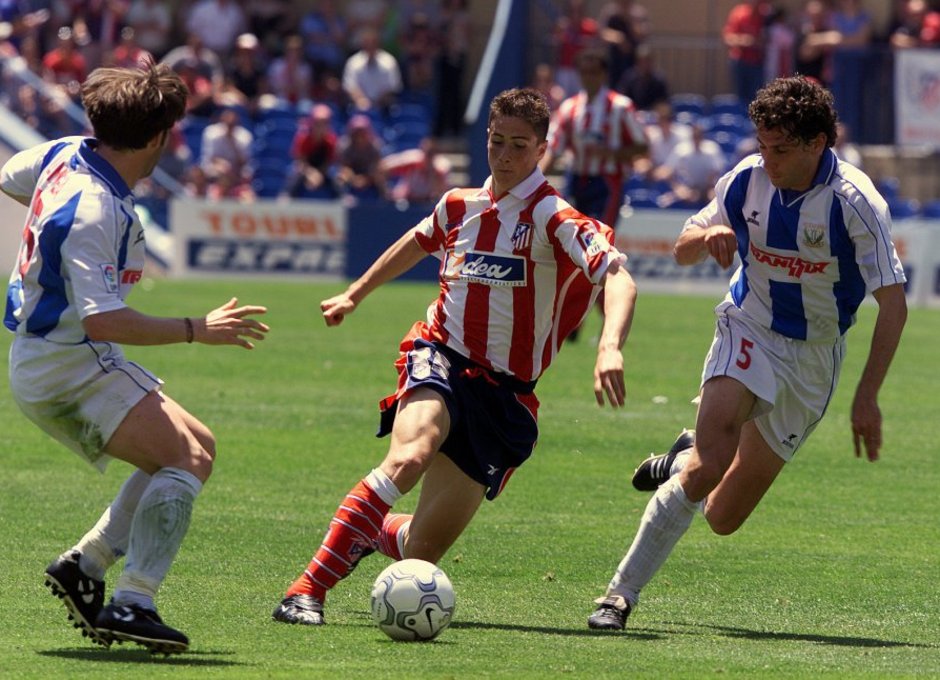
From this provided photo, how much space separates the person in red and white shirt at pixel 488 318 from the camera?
6.81 m

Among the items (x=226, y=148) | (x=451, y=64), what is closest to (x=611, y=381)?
(x=226, y=148)

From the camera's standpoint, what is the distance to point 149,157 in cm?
581

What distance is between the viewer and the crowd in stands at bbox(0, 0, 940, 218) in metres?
25.2

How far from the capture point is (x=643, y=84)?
26984 millimetres

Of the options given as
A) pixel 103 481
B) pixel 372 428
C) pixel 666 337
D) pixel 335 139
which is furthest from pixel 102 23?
pixel 103 481

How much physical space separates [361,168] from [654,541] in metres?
19.0

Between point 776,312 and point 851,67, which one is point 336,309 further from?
point 851,67

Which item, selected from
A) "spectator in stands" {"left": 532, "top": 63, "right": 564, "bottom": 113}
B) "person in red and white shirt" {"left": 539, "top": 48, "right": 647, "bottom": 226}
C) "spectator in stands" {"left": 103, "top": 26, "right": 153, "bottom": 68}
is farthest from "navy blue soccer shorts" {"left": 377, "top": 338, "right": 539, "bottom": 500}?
"spectator in stands" {"left": 103, "top": 26, "right": 153, "bottom": 68}

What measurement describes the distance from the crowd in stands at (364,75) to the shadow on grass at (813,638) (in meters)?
18.5

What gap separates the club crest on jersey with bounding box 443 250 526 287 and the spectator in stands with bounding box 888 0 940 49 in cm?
2163

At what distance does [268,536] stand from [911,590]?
2876mm

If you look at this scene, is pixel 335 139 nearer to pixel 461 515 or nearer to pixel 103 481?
pixel 103 481

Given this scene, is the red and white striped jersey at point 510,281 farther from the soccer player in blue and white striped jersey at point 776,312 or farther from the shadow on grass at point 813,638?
the shadow on grass at point 813,638

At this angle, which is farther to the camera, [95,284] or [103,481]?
[103,481]
